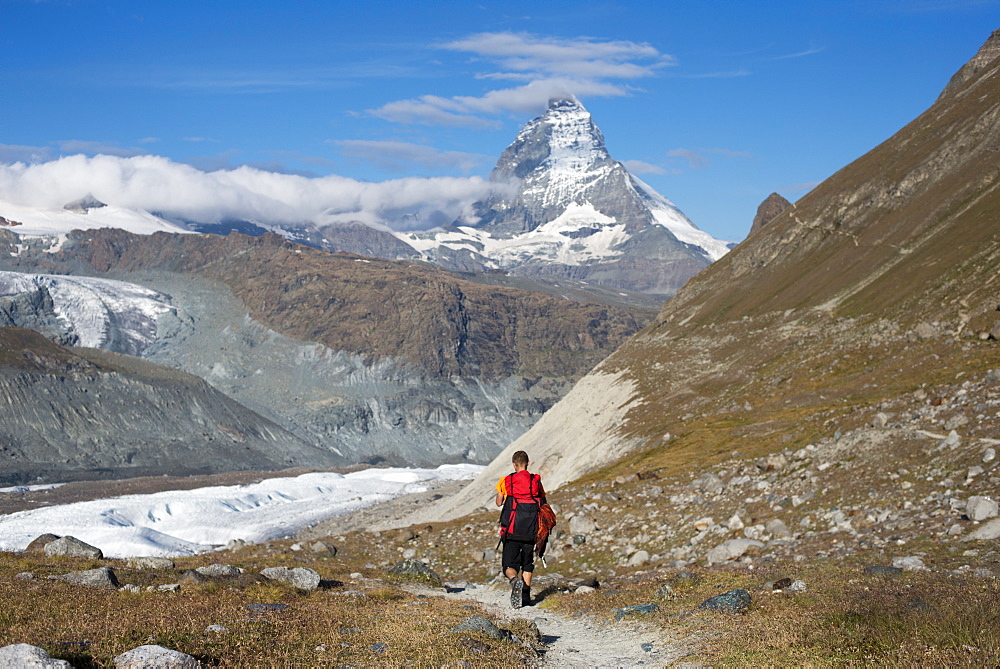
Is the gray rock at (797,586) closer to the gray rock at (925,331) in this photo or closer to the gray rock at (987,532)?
the gray rock at (987,532)

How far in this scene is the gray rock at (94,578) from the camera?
1941 centimetres

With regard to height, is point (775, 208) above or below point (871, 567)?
above

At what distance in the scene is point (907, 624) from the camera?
41.7 ft

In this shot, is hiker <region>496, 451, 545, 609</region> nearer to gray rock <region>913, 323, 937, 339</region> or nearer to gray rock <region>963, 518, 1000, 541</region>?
gray rock <region>963, 518, 1000, 541</region>

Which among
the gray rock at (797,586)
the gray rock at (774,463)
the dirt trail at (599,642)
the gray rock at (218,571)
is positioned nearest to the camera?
the dirt trail at (599,642)

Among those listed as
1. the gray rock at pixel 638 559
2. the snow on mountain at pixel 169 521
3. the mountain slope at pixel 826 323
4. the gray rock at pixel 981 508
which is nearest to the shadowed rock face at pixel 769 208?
the mountain slope at pixel 826 323

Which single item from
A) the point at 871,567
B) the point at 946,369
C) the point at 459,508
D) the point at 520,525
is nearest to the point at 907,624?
the point at 871,567

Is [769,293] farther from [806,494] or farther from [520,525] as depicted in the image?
[520,525]

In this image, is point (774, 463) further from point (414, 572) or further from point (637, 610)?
point (637, 610)

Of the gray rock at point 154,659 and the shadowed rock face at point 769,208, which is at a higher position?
the shadowed rock face at point 769,208

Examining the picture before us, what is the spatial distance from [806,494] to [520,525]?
531 inches

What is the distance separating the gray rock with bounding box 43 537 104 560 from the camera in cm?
2691

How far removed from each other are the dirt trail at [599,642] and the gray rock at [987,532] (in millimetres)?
8394

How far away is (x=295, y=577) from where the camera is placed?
23156 millimetres
